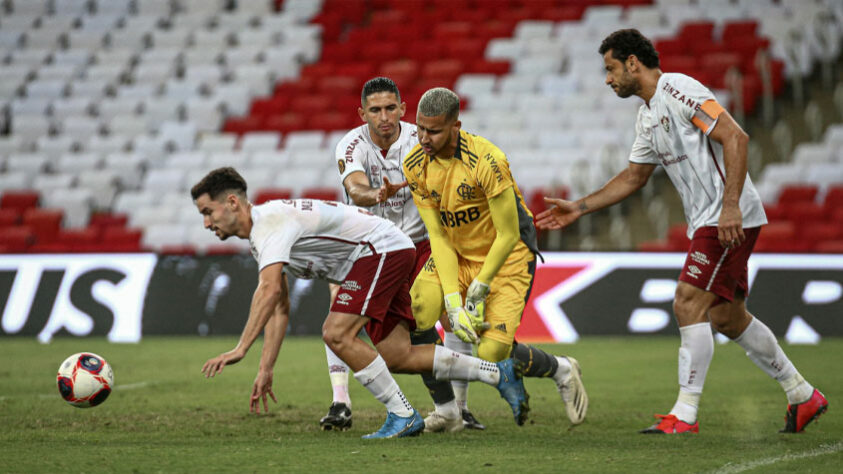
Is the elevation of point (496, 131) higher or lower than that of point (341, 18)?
lower

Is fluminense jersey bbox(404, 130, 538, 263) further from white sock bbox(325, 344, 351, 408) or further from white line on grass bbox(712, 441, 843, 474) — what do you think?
white line on grass bbox(712, 441, 843, 474)

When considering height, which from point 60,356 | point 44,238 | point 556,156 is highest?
point 556,156

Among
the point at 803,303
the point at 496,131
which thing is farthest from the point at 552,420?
the point at 496,131

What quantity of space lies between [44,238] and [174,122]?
159 inches

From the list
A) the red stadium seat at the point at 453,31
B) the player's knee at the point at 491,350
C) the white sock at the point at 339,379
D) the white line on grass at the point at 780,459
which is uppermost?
the red stadium seat at the point at 453,31

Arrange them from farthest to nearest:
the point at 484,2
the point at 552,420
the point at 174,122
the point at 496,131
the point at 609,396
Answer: the point at 484,2 < the point at 174,122 < the point at 496,131 < the point at 609,396 < the point at 552,420

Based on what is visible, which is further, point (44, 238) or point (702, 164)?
point (44, 238)

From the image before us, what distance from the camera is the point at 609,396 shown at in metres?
7.84

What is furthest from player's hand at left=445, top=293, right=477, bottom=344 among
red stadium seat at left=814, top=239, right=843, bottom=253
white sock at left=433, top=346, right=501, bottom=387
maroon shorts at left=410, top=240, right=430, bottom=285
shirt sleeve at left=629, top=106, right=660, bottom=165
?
red stadium seat at left=814, top=239, right=843, bottom=253

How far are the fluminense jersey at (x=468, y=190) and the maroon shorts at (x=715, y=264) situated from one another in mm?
1026

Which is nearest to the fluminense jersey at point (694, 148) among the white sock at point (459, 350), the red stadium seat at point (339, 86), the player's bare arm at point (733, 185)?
the player's bare arm at point (733, 185)

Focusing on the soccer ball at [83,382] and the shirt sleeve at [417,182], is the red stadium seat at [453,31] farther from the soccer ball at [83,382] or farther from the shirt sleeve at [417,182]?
the soccer ball at [83,382]

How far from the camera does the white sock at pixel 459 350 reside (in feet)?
21.5

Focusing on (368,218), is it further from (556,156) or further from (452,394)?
(556,156)
